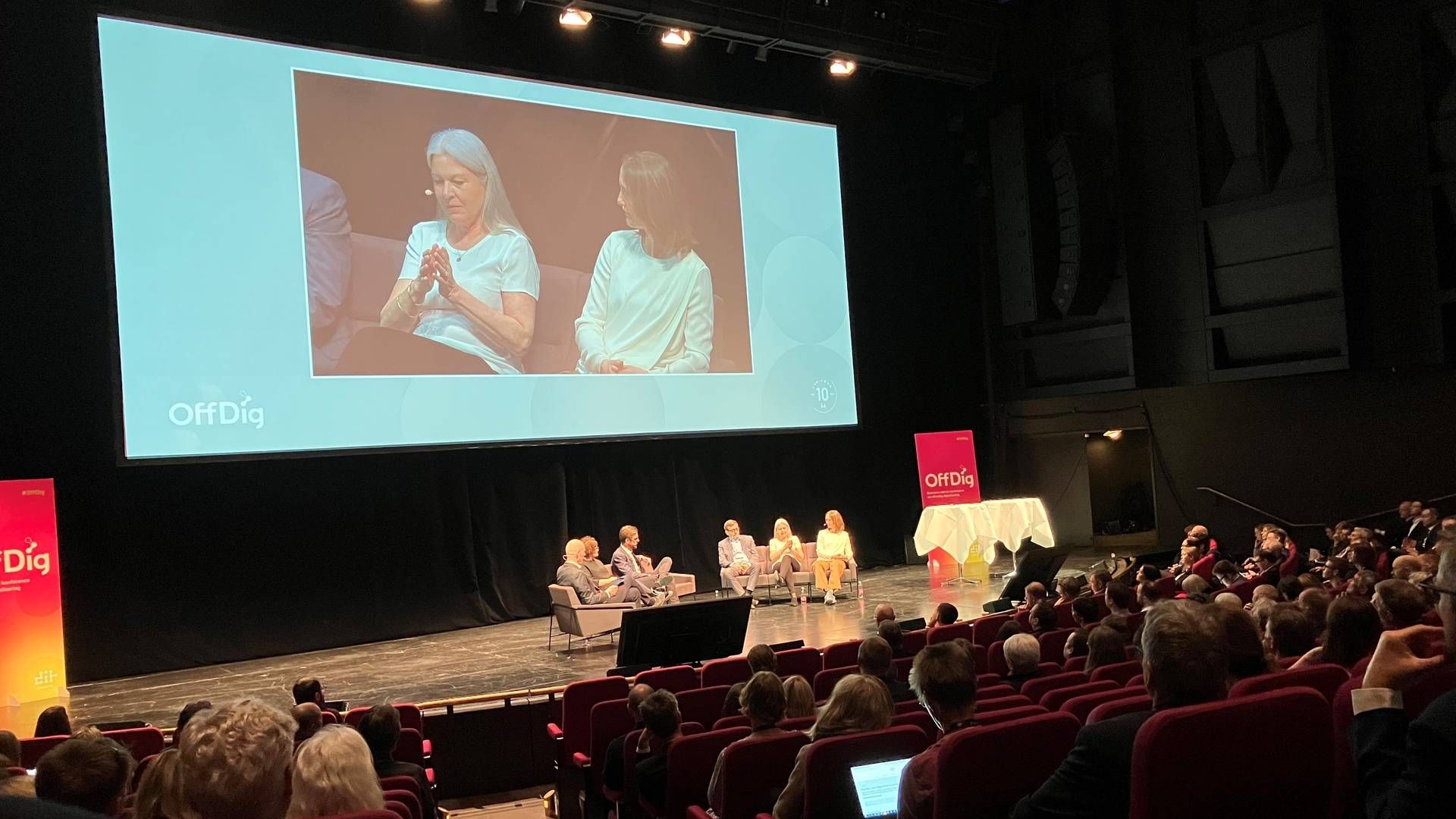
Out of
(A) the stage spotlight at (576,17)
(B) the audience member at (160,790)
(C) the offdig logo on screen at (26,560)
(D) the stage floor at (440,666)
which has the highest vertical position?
(A) the stage spotlight at (576,17)

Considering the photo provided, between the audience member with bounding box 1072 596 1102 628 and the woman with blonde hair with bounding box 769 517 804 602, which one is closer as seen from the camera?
the audience member with bounding box 1072 596 1102 628

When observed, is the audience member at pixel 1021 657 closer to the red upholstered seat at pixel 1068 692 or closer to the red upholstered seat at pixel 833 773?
the red upholstered seat at pixel 1068 692

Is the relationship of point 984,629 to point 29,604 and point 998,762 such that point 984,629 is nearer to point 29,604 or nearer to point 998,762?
point 998,762

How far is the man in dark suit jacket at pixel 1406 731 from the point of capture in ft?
4.33

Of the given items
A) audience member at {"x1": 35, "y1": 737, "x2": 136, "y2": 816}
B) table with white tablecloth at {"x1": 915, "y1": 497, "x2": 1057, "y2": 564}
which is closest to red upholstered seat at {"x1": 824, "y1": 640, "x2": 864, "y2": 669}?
audience member at {"x1": 35, "y1": 737, "x2": 136, "y2": 816}

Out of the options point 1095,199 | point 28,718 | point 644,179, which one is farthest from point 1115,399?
point 28,718

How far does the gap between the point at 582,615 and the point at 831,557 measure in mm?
3063

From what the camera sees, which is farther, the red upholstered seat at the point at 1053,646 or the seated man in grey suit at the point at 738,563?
the seated man in grey suit at the point at 738,563

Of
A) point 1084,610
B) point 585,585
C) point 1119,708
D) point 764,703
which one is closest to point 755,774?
point 764,703

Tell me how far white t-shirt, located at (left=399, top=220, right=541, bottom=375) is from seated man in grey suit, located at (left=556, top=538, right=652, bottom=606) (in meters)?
1.93

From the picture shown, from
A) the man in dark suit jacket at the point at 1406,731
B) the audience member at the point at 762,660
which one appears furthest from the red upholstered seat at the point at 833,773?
the audience member at the point at 762,660

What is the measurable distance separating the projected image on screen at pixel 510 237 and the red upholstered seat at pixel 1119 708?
7.91 metres

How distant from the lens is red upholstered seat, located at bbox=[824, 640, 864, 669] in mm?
5695

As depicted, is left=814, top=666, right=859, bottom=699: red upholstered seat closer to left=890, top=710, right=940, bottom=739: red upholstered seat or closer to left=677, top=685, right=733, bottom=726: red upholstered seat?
left=677, top=685, right=733, bottom=726: red upholstered seat
